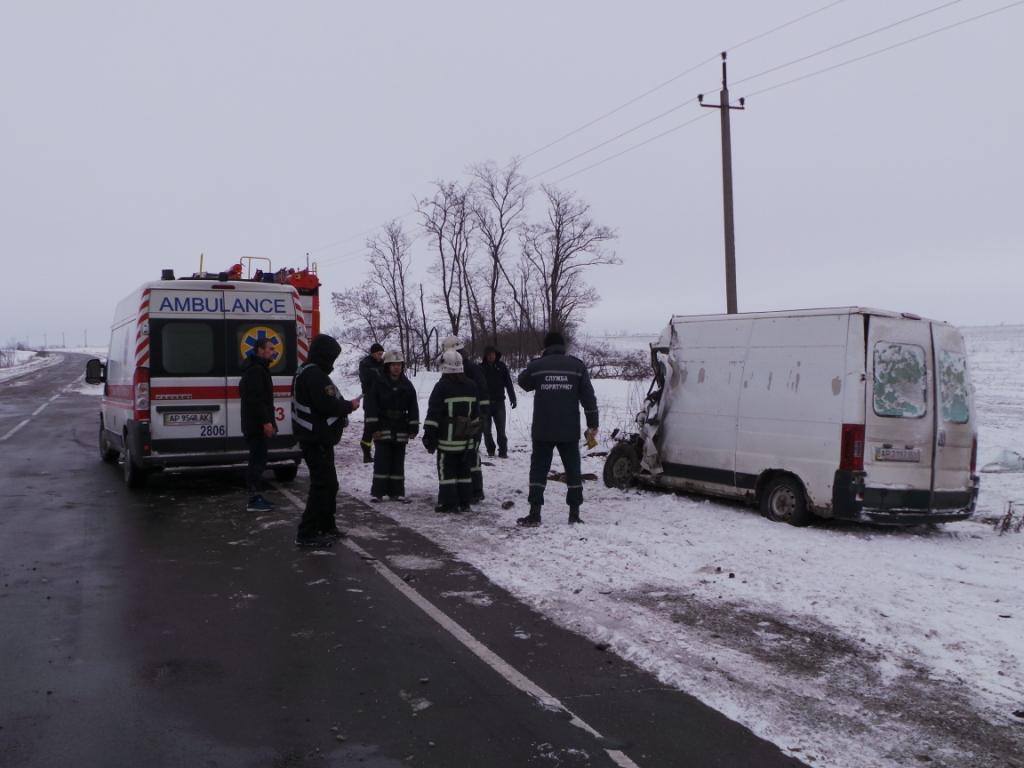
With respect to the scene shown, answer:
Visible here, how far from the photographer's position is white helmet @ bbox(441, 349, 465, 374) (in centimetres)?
950

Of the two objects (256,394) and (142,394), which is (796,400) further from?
(142,394)

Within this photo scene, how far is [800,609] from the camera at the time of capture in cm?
582

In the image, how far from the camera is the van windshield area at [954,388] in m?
8.33

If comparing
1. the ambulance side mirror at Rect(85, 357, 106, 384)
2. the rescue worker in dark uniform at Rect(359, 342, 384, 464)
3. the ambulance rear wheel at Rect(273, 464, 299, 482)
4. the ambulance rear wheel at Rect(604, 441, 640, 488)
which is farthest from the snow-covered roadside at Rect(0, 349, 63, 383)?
the ambulance rear wheel at Rect(604, 441, 640, 488)

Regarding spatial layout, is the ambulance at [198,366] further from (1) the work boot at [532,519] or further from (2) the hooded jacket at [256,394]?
(1) the work boot at [532,519]

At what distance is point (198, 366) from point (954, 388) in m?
8.69

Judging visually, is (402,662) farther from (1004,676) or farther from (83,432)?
(83,432)

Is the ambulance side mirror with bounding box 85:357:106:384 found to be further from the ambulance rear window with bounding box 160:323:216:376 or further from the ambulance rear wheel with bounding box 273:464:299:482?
the ambulance rear wheel with bounding box 273:464:299:482

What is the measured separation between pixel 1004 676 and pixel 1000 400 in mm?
24547

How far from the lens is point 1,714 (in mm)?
4012

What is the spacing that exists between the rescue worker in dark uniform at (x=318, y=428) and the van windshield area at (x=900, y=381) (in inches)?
198

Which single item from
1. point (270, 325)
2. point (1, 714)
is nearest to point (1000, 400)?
point (270, 325)

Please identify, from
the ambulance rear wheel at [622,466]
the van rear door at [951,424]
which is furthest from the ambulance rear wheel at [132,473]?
the van rear door at [951,424]

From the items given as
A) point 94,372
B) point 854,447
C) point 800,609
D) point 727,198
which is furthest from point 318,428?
point 727,198
